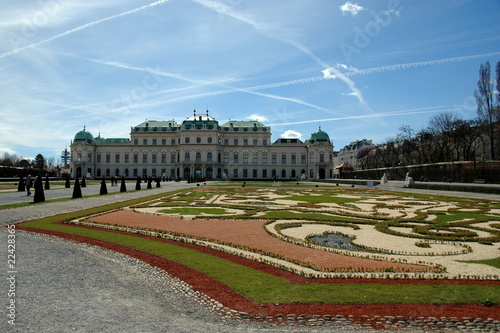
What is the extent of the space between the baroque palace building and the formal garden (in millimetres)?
76492

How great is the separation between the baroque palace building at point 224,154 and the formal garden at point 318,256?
251 feet

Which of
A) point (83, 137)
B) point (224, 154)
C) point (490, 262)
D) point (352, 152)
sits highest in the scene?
point (83, 137)

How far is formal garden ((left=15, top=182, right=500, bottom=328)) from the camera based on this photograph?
544 cm

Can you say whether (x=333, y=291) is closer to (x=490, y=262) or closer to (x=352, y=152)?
(x=490, y=262)

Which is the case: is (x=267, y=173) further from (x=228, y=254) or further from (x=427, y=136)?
(x=228, y=254)

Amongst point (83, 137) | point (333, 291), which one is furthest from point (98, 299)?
point (83, 137)

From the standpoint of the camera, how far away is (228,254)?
833 cm

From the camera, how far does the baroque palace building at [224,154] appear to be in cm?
9106

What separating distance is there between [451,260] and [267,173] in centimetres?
8508

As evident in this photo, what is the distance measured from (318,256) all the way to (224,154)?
84736 mm

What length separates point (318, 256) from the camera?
8164 mm

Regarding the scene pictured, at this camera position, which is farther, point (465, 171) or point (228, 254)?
point (465, 171)

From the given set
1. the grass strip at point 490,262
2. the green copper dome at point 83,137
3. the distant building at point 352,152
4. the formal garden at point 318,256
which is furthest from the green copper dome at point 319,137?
the grass strip at point 490,262

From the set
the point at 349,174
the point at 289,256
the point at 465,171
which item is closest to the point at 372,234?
the point at 289,256
